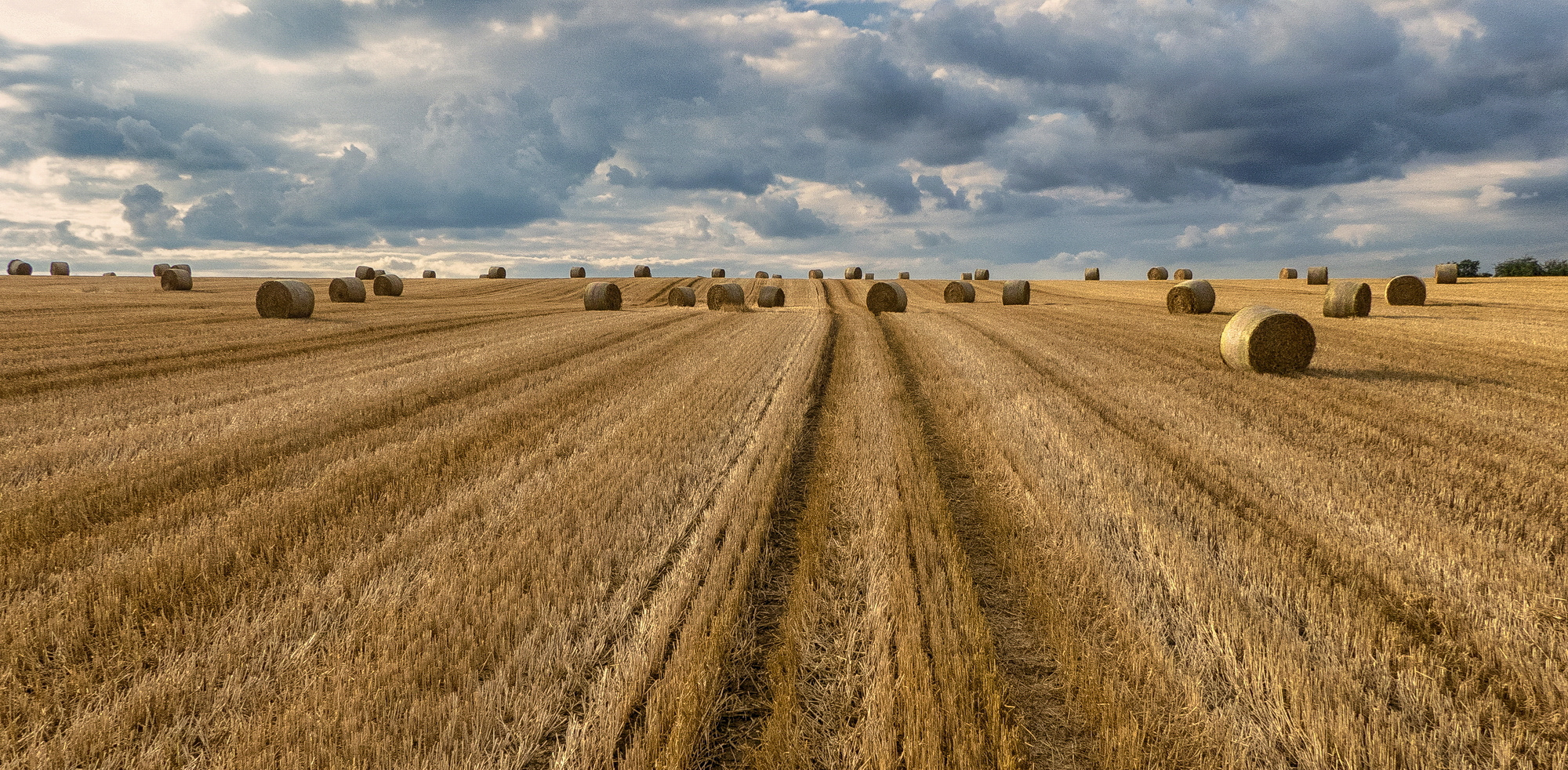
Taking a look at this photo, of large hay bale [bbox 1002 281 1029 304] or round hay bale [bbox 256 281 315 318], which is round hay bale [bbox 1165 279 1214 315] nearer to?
large hay bale [bbox 1002 281 1029 304]

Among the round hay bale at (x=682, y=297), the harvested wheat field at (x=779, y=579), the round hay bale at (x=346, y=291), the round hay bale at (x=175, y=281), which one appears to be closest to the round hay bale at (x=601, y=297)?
the round hay bale at (x=682, y=297)

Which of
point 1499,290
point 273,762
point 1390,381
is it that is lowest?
point 273,762

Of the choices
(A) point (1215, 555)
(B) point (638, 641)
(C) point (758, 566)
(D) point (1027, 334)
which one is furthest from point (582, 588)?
(D) point (1027, 334)

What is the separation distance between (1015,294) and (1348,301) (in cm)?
1311

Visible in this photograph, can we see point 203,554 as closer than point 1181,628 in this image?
No

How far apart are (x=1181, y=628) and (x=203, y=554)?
17.7ft

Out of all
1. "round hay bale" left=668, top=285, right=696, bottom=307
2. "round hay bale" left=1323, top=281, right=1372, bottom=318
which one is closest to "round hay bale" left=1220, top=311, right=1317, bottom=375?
"round hay bale" left=1323, top=281, right=1372, bottom=318

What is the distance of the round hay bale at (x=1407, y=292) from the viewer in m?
28.1

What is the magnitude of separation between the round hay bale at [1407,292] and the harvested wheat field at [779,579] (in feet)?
84.0

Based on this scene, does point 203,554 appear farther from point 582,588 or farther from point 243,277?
point 243,277

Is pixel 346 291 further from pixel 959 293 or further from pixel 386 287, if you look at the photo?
pixel 959 293

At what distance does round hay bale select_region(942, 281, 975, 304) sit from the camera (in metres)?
36.2

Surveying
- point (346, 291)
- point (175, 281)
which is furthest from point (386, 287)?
point (175, 281)

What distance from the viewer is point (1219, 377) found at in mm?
10680
